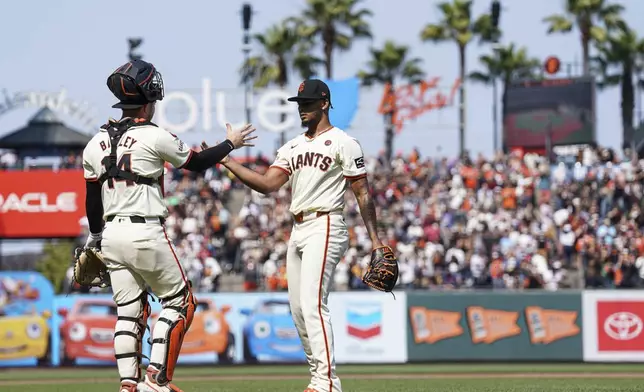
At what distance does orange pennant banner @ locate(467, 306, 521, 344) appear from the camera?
21438 mm

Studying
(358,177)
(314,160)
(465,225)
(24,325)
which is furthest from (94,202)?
(465,225)

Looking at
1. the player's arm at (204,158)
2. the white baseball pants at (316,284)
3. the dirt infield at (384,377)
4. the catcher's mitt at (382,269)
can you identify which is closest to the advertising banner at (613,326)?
the dirt infield at (384,377)

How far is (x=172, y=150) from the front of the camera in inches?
329

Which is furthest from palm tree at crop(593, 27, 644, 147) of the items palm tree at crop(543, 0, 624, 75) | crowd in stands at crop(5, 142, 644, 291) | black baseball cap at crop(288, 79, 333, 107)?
black baseball cap at crop(288, 79, 333, 107)

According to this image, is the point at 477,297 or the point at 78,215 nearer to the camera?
the point at 477,297

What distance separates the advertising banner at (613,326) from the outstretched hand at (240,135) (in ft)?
44.9

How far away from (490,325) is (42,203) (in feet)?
31.0

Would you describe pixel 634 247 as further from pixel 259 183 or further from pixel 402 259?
pixel 259 183

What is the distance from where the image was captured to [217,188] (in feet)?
104

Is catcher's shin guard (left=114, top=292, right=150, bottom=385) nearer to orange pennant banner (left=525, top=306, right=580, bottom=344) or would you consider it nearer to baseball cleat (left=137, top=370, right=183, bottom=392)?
baseball cleat (left=137, top=370, right=183, bottom=392)

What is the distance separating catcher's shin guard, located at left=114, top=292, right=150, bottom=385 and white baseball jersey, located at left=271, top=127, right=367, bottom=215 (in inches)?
58.6

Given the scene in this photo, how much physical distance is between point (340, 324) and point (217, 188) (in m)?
10.9

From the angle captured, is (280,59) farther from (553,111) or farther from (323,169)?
(323,169)

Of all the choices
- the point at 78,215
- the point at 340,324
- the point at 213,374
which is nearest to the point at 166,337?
the point at 213,374
